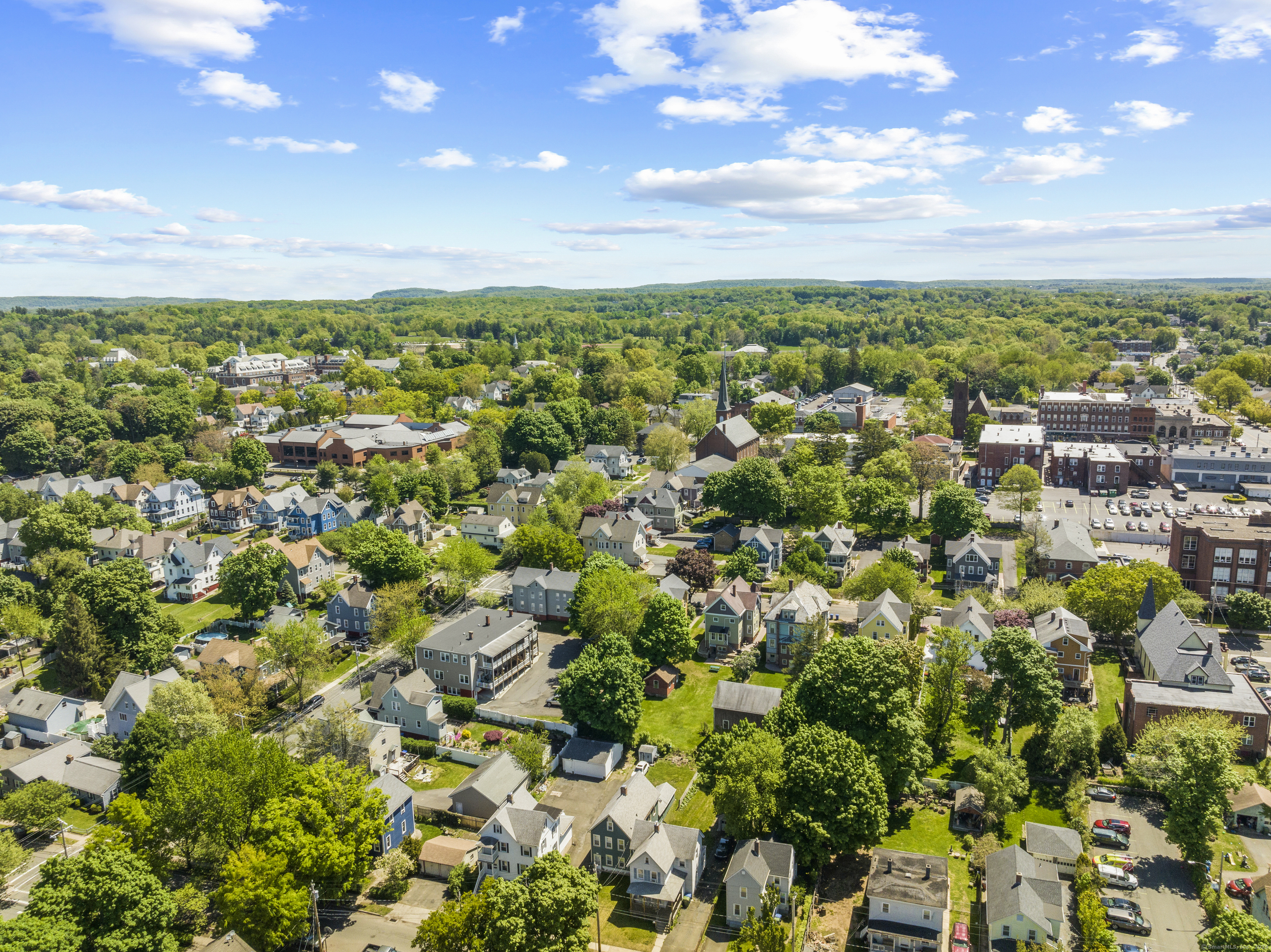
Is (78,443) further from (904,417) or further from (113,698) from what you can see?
(904,417)

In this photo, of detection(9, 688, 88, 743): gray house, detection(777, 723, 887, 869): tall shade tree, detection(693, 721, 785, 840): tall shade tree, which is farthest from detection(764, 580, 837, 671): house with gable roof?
detection(9, 688, 88, 743): gray house

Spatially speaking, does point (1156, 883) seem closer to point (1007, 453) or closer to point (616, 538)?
point (616, 538)

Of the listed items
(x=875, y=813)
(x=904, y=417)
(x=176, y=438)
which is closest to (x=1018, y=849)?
(x=875, y=813)

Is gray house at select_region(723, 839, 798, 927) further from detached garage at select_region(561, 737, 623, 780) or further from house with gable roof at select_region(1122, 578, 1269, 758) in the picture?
house with gable roof at select_region(1122, 578, 1269, 758)

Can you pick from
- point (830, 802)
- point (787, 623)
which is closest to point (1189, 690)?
point (787, 623)

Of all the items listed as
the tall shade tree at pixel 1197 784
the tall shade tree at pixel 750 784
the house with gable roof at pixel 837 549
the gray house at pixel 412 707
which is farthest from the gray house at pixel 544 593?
the tall shade tree at pixel 1197 784
